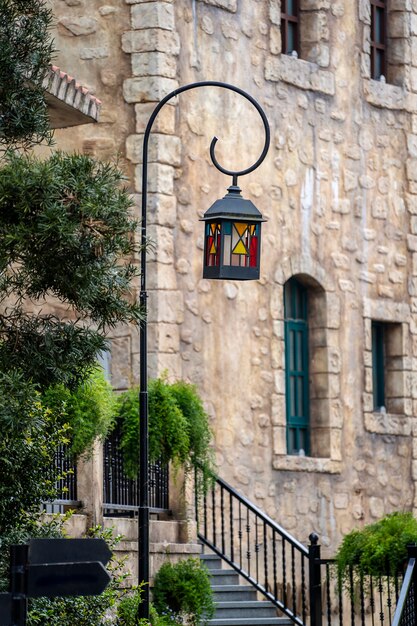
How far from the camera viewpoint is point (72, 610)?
465 inches

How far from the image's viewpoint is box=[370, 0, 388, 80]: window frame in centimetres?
2300

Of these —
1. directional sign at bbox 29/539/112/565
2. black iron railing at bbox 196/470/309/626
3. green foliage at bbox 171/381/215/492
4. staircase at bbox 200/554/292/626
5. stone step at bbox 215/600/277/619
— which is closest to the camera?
directional sign at bbox 29/539/112/565

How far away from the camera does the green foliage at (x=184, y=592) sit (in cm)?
1616

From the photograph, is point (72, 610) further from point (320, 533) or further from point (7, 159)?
point (320, 533)

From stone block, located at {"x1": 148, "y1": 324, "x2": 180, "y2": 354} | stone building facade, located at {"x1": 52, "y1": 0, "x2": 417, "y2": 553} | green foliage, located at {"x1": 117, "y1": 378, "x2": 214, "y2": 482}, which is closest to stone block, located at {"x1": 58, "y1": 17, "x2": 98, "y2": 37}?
stone building facade, located at {"x1": 52, "y1": 0, "x2": 417, "y2": 553}

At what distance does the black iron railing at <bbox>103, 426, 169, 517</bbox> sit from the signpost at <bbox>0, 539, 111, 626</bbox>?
774 centimetres

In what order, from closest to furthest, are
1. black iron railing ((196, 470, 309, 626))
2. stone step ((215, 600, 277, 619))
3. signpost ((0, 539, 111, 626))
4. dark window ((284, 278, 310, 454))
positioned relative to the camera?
signpost ((0, 539, 111, 626))
stone step ((215, 600, 277, 619))
black iron railing ((196, 470, 309, 626))
dark window ((284, 278, 310, 454))

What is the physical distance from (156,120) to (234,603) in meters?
5.61

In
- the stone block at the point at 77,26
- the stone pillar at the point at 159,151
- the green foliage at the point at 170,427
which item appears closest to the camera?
the green foliage at the point at 170,427

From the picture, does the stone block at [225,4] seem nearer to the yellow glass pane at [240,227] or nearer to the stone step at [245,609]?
the stone step at [245,609]

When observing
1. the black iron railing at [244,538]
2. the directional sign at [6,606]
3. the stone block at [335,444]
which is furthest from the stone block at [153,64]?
Result: the directional sign at [6,606]

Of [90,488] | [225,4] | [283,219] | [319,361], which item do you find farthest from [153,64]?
[90,488]

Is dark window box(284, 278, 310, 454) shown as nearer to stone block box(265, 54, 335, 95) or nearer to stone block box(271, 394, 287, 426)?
stone block box(271, 394, 287, 426)

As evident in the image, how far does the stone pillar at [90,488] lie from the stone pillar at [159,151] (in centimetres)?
370
